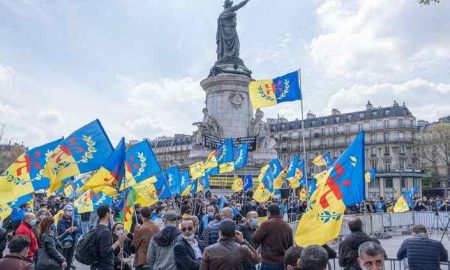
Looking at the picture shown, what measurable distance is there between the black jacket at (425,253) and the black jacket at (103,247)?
16.7 feet

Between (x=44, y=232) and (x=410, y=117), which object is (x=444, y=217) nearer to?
Answer: (x=44, y=232)

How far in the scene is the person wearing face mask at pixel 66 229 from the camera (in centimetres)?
1127

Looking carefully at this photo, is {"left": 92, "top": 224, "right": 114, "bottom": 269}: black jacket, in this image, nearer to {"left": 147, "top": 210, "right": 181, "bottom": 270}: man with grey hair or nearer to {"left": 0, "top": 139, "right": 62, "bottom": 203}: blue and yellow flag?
{"left": 147, "top": 210, "right": 181, "bottom": 270}: man with grey hair

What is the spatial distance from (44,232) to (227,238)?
464 cm

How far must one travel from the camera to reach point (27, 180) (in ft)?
42.0

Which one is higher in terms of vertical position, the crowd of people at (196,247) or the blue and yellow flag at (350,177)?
the blue and yellow flag at (350,177)

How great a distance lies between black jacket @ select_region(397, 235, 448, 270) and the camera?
305 inches

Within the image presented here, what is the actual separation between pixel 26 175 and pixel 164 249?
279 inches

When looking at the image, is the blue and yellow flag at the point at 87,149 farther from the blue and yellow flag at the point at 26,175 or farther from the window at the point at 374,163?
the window at the point at 374,163

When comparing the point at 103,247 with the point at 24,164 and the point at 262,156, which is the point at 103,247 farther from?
the point at 262,156

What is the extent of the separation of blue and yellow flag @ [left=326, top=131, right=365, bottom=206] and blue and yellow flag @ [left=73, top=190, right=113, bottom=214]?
22.6ft

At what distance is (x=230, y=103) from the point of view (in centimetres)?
4225

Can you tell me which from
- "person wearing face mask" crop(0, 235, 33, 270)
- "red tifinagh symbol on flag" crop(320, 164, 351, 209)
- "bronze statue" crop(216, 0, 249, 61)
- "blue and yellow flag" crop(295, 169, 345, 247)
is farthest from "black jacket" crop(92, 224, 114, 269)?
"bronze statue" crop(216, 0, 249, 61)

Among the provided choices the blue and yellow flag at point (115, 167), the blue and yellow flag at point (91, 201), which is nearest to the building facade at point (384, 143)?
the blue and yellow flag at point (91, 201)
